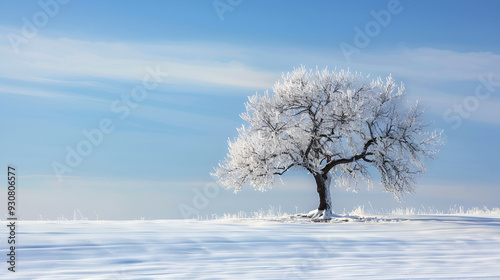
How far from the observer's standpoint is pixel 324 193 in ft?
80.3

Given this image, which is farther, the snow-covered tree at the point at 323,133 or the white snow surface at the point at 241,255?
the snow-covered tree at the point at 323,133

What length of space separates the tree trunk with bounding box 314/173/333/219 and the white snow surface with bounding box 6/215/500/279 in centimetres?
990

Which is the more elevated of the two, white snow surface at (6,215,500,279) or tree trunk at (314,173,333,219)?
tree trunk at (314,173,333,219)

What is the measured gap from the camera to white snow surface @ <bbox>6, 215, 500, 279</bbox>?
852cm

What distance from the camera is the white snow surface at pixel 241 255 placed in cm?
852

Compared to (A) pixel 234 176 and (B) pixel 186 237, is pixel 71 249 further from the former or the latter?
(A) pixel 234 176

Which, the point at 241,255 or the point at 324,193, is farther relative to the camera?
the point at 324,193

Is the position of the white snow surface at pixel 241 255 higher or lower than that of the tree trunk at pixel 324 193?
lower

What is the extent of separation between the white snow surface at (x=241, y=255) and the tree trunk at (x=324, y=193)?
9.90 m

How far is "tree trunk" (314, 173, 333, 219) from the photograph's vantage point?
24.2 metres

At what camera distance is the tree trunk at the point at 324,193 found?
2420 centimetres

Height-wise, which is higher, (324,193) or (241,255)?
(324,193)

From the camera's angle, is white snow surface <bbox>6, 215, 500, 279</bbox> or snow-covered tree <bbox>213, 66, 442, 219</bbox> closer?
white snow surface <bbox>6, 215, 500, 279</bbox>

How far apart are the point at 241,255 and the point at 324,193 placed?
14.6 metres
